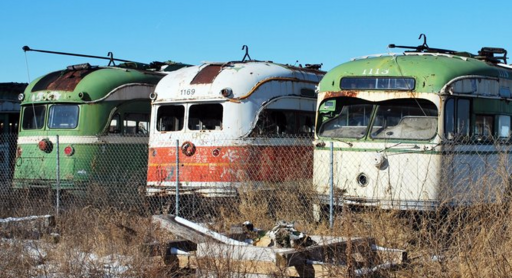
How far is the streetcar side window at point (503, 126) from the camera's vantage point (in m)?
10.9

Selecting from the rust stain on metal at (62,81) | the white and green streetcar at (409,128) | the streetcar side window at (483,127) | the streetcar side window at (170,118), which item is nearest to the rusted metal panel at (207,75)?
the streetcar side window at (170,118)

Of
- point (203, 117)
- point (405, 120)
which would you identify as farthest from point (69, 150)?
point (405, 120)

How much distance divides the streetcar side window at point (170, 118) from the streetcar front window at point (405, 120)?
421 centimetres

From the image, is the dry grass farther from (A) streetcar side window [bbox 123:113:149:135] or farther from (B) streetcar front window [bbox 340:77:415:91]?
(A) streetcar side window [bbox 123:113:149:135]

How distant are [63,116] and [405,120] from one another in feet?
24.1

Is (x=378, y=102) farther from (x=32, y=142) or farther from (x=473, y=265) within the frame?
(x=32, y=142)

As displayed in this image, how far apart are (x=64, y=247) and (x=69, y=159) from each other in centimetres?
617

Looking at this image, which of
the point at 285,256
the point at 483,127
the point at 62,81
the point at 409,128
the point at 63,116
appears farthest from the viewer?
the point at 62,81

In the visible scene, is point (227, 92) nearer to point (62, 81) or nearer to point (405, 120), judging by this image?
point (405, 120)

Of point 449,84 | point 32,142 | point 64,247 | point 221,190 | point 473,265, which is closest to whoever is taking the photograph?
point 473,265

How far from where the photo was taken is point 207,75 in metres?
13.1

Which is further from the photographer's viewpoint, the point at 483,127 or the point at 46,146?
the point at 46,146

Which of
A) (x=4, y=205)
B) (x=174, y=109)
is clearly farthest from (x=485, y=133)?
(x=4, y=205)

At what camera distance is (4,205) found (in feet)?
42.3
